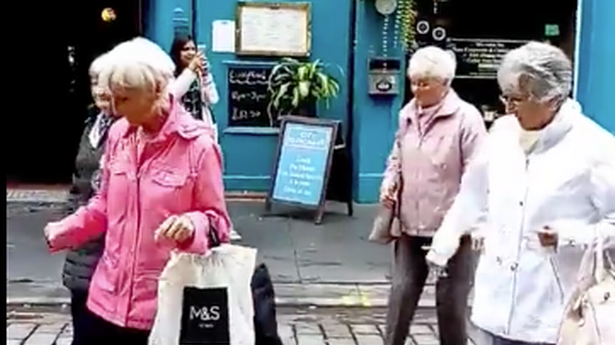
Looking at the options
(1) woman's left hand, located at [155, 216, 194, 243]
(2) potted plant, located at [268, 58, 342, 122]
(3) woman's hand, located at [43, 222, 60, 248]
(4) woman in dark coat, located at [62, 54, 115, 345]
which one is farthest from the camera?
(2) potted plant, located at [268, 58, 342, 122]

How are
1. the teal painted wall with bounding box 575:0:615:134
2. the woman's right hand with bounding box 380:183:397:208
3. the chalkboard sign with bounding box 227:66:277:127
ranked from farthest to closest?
the chalkboard sign with bounding box 227:66:277:127, the teal painted wall with bounding box 575:0:615:134, the woman's right hand with bounding box 380:183:397:208

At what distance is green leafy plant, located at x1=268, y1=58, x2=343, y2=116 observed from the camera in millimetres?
11258

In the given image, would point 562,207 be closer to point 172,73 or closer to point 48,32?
point 172,73

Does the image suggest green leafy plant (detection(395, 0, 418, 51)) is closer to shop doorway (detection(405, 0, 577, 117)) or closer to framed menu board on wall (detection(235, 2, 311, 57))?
shop doorway (detection(405, 0, 577, 117))

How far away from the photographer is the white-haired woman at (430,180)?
18.4 ft

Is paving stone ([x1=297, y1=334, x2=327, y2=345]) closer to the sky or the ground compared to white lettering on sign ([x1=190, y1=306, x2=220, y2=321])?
closer to the ground

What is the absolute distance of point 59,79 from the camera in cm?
1385

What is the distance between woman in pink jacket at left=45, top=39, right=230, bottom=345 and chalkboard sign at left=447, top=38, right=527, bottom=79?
811cm

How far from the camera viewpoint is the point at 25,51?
1389cm

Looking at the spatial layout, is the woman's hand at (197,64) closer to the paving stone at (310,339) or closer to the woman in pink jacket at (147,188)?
the paving stone at (310,339)

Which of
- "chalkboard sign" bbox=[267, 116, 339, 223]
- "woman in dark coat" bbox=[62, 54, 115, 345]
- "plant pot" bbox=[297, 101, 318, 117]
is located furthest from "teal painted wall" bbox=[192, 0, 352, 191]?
"woman in dark coat" bbox=[62, 54, 115, 345]

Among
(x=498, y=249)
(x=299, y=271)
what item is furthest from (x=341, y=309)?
(x=498, y=249)

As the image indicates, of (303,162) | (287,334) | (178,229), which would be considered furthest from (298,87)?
(178,229)

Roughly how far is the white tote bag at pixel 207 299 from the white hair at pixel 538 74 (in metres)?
1.02
